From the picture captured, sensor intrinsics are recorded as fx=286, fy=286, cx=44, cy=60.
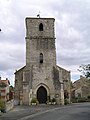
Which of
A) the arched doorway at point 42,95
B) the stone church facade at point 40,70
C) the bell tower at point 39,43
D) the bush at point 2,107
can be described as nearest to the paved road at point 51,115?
the bush at point 2,107

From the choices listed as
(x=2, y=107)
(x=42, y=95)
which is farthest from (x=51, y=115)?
(x=42, y=95)

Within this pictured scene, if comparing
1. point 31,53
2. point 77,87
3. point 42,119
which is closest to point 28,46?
point 31,53

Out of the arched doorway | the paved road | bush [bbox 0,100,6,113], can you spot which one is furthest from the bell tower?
bush [bbox 0,100,6,113]

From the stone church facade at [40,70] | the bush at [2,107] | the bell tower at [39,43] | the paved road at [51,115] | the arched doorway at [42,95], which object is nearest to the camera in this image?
the paved road at [51,115]

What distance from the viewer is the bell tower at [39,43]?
162 ft

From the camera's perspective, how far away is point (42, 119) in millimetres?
20953

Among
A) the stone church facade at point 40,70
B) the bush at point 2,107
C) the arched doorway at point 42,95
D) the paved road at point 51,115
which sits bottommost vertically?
the paved road at point 51,115

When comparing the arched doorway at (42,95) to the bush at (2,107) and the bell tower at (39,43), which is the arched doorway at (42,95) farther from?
the bush at (2,107)

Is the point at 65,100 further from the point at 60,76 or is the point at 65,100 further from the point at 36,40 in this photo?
the point at 36,40

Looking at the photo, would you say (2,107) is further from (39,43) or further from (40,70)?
(39,43)

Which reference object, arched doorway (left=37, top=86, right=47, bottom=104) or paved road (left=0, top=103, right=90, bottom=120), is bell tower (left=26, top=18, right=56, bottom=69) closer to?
arched doorway (left=37, top=86, right=47, bottom=104)

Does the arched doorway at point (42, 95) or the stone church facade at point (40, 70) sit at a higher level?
the stone church facade at point (40, 70)

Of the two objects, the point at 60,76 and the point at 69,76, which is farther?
the point at 69,76

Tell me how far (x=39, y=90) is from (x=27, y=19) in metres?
12.7
